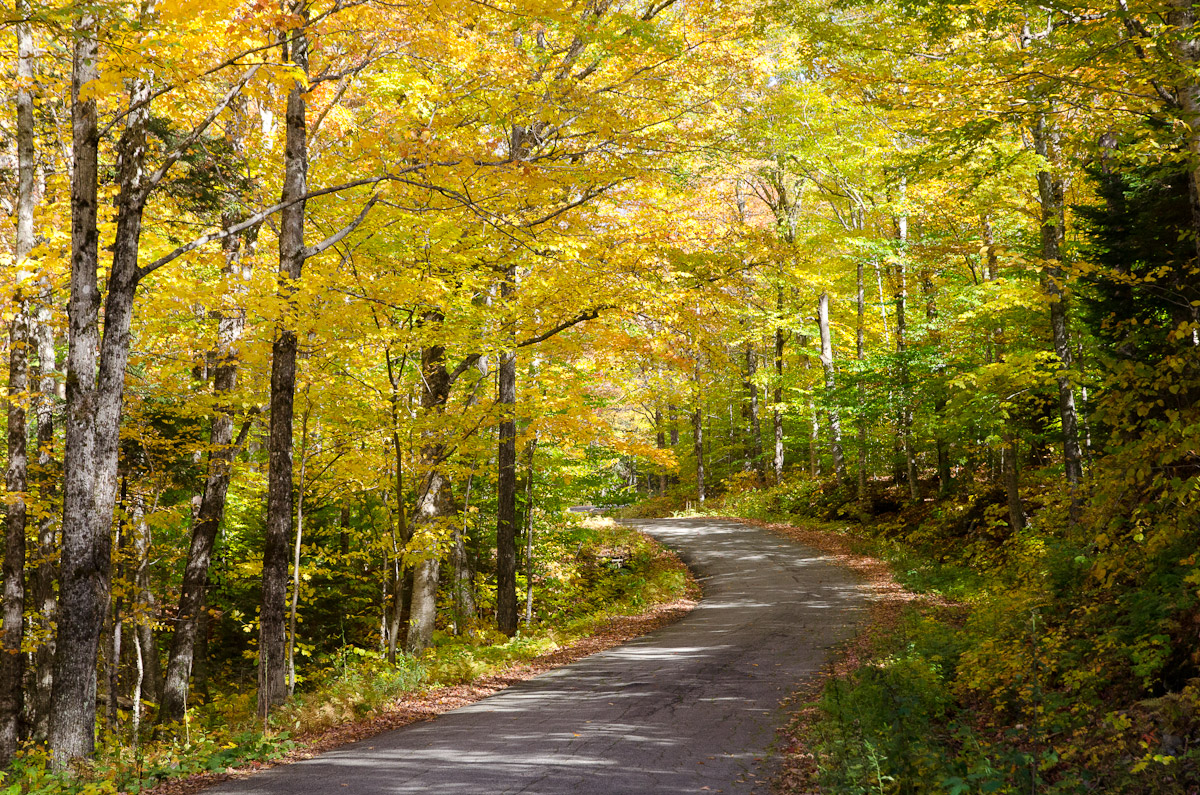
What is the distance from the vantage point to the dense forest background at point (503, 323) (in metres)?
6.93

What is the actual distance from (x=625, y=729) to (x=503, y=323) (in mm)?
6976

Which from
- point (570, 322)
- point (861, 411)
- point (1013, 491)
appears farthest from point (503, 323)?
point (861, 411)

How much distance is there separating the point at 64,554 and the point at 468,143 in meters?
7.50

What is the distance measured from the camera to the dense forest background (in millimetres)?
6930

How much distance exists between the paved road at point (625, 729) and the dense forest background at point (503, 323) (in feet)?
Answer: 4.60

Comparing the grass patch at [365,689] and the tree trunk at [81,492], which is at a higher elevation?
the tree trunk at [81,492]

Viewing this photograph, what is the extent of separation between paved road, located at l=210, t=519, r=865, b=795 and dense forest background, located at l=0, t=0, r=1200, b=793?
1403mm

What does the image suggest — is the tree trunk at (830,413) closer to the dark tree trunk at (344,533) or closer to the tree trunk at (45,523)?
the dark tree trunk at (344,533)

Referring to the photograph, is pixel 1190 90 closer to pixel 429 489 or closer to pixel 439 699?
pixel 439 699

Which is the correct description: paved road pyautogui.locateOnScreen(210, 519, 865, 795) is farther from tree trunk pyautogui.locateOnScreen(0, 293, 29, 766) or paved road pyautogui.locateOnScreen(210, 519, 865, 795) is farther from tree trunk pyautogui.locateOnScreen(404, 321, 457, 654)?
tree trunk pyautogui.locateOnScreen(0, 293, 29, 766)

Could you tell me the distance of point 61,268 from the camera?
909 centimetres

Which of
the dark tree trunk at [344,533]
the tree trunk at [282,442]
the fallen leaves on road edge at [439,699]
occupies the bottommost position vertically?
the fallen leaves on road edge at [439,699]

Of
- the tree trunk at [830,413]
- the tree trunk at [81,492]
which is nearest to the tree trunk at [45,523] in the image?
the tree trunk at [81,492]

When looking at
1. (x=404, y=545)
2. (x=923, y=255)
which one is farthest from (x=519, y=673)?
(x=923, y=255)
